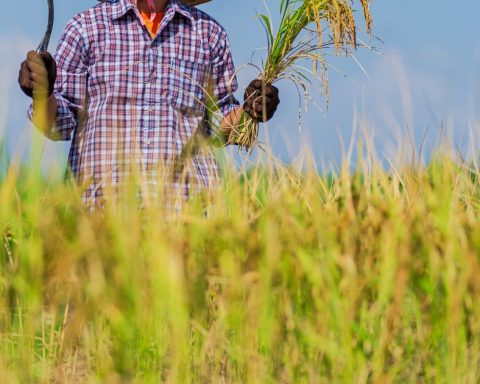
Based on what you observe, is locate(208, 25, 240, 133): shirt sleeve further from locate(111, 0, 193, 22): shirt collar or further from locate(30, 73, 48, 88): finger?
locate(30, 73, 48, 88): finger

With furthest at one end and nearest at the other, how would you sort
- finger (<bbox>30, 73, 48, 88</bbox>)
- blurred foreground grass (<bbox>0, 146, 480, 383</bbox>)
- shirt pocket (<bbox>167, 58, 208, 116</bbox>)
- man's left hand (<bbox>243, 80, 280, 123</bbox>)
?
shirt pocket (<bbox>167, 58, 208, 116</bbox>), man's left hand (<bbox>243, 80, 280, 123</bbox>), finger (<bbox>30, 73, 48, 88</bbox>), blurred foreground grass (<bbox>0, 146, 480, 383</bbox>)

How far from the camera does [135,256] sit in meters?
1.88

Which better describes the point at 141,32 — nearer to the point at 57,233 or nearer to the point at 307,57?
the point at 307,57

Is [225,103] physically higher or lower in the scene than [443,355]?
higher

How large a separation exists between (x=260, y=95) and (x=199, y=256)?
1438 mm

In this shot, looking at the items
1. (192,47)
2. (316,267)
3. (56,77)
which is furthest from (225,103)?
(316,267)

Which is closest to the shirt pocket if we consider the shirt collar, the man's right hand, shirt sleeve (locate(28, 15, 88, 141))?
the shirt collar

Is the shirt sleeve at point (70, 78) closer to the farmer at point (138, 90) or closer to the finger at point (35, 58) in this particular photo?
the farmer at point (138, 90)

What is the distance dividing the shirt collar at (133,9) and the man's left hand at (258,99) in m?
0.43

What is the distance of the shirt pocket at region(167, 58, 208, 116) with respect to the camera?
3.54m

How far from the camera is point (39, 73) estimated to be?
3240mm

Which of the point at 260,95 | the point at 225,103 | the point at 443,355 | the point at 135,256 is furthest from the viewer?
the point at 225,103

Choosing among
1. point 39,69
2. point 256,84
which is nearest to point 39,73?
point 39,69

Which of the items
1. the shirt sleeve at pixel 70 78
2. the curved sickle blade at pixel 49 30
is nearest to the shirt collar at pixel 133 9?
the shirt sleeve at pixel 70 78
